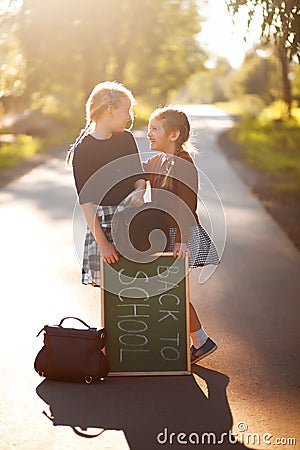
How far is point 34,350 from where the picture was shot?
236 inches

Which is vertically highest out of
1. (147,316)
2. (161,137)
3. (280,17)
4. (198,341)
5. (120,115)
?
(280,17)

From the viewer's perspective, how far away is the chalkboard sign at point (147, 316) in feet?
18.1

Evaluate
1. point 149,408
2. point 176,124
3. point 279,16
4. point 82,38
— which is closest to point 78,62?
point 82,38

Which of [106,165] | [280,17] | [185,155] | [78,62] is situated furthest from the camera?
[78,62]

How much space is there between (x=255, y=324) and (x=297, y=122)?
30069 mm

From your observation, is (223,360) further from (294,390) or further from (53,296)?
(53,296)

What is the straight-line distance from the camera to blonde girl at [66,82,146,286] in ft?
17.7

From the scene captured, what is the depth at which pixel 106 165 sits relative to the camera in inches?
212

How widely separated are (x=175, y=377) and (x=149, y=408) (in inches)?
25.3

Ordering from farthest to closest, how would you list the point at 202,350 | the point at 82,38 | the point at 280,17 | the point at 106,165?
the point at 82,38, the point at 280,17, the point at 202,350, the point at 106,165

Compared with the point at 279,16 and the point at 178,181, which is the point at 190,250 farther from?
the point at 279,16

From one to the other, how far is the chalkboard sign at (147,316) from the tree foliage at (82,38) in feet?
98.3

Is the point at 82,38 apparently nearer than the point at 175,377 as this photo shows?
No

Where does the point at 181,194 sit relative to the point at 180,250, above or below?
above
